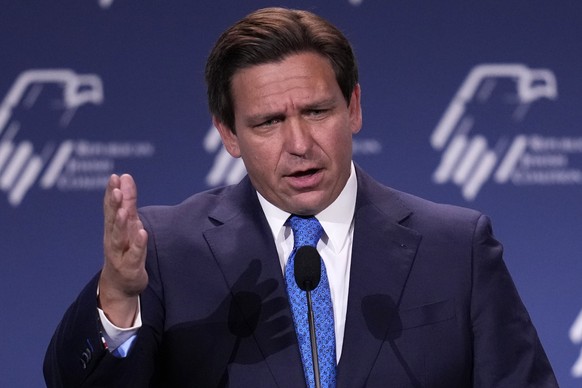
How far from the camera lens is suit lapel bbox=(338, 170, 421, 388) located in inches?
80.0

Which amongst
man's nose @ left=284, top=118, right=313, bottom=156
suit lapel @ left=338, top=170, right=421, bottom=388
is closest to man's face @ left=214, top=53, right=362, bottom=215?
man's nose @ left=284, top=118, right=313, bottom=156

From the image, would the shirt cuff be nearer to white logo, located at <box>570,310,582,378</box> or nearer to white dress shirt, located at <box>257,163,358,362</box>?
white dress shirt, located at <box>257,163,358,362</box>

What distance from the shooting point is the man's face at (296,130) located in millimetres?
2080

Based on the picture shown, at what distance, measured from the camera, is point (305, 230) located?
216 cm

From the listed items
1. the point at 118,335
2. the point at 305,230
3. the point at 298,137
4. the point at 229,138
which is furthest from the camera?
the point at 229,138

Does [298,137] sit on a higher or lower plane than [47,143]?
higher

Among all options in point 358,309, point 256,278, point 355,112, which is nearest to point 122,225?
point 256,278

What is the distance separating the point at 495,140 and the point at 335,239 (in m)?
1.69

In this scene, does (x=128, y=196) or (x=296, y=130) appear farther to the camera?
(x=296, y=130)

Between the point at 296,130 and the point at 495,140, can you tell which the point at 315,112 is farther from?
the point at 495,140

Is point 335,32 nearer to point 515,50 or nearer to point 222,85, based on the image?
point 222,85

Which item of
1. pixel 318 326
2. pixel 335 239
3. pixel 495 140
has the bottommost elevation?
pixel 495 140

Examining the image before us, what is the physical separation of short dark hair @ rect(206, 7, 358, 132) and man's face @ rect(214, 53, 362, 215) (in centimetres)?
2

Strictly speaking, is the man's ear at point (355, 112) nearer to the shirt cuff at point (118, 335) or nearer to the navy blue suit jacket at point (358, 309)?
the navy blue suit jacket at point (358, 309)
